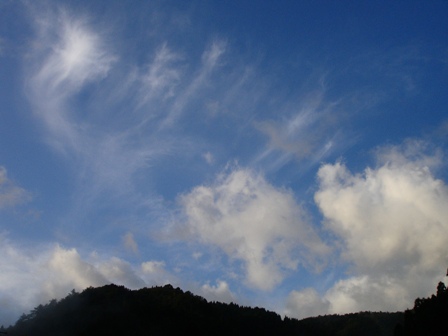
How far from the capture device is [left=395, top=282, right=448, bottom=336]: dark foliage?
57.4 m

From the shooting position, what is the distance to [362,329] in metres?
139

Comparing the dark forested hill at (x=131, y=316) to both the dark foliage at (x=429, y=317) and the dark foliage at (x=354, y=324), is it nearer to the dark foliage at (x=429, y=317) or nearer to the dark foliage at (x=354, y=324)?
the dark foliage at (x=354, y=324)

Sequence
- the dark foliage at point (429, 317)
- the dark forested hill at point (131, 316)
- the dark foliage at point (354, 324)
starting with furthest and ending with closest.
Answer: the dark foliage at point (354, 324), the dark forested hill at point (131, 316), the dark foliage at point (429, 317)

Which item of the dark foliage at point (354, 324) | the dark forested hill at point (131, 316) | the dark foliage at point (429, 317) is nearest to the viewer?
the dark foliage at point (429, 317)

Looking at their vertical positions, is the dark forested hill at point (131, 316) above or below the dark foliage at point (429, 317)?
above

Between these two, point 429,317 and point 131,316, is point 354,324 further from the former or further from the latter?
point 429,317

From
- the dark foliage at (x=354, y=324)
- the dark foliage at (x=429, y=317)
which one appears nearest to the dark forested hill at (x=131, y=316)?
the dark foliage at (x=354, y=324)

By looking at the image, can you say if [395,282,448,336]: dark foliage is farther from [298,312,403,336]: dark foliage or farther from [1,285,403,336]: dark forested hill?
[298,312,403,336]: dark foliage

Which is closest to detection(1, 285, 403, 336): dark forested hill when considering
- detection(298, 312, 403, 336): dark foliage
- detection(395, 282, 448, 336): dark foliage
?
detection(298, 312, 403, 336): dark foliage

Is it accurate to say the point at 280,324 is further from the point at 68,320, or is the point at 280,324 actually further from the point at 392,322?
the point at 68,320

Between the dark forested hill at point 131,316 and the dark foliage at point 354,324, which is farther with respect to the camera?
the dark foliage at point 354,324

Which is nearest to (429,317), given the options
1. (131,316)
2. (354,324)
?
(131,316)

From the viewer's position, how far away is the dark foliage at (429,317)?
57.4 metres

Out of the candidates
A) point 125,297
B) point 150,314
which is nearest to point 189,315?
point 150,314
